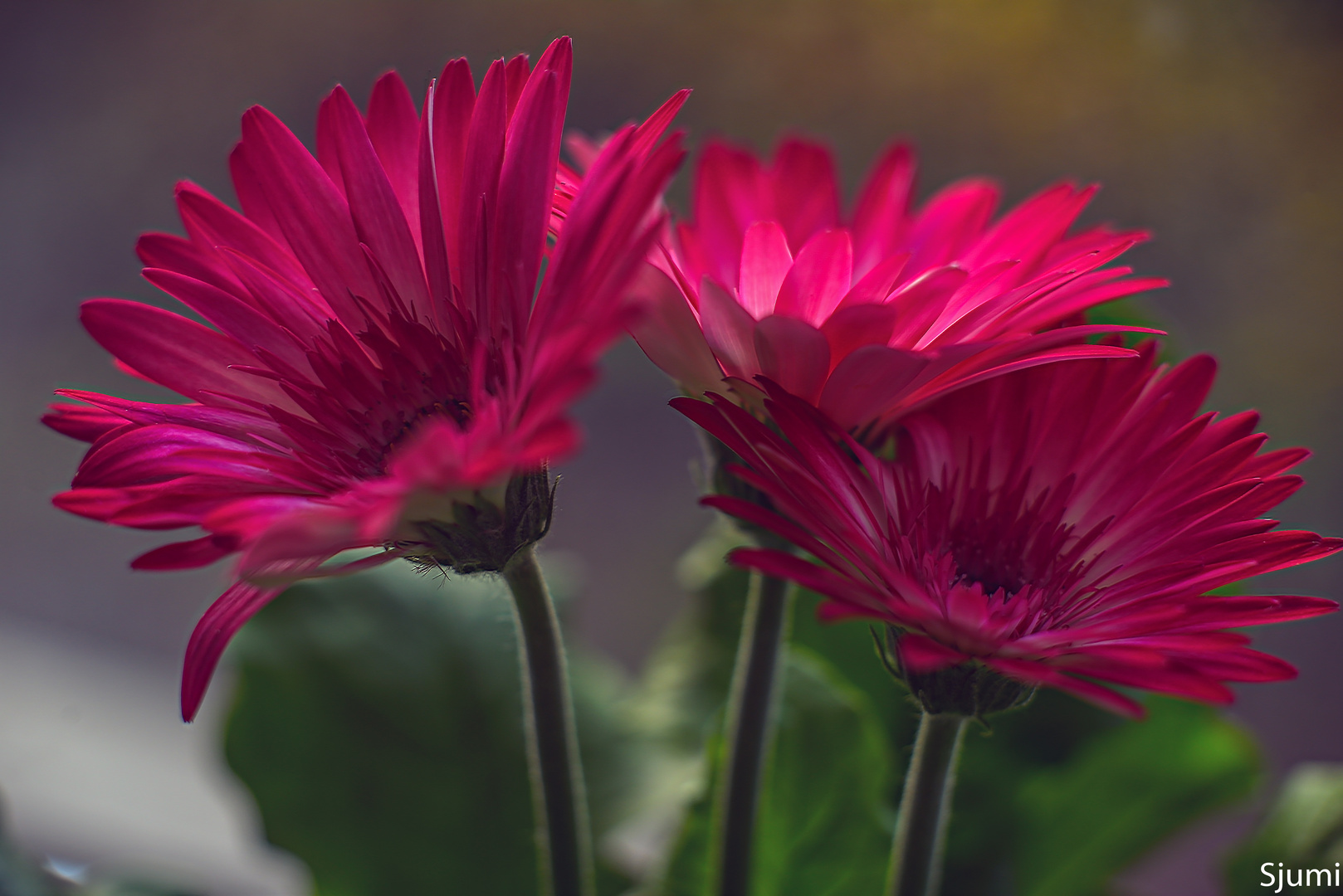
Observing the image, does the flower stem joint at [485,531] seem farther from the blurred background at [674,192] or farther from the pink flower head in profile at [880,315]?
the blurred background at [674,192]

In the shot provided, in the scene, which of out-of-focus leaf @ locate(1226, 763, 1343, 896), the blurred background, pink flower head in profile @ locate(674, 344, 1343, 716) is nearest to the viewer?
pink flower head in profile @ locate(674, 344, 1343, 716)

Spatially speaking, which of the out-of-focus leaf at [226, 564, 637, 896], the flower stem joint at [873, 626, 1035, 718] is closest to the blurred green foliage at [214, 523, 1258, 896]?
the out-of-focus leaf at [226, 564, 637, 896]

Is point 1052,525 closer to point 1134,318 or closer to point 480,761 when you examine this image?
point 1134,318

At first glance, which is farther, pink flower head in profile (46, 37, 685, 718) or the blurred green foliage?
the blurred green foliage

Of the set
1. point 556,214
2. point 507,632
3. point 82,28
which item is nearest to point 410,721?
point 507,632

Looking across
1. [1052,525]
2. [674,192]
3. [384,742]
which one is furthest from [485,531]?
[674,192]

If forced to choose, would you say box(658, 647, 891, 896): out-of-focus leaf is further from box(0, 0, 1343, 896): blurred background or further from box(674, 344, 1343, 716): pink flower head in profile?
box(0, 0, 1343, 896): blurred background

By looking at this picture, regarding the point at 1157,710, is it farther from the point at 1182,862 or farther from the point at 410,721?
the point at 1182,862
